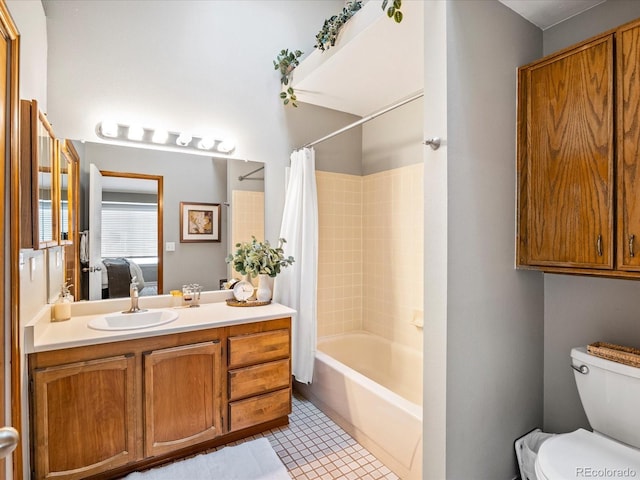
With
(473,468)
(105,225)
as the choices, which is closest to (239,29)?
(105,225)

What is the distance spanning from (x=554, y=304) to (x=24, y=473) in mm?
2735

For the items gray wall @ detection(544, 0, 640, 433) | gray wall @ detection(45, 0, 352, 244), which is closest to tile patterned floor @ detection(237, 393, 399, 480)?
gray wall @ detection(544, 0, 640, 433)

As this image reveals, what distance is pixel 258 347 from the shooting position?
7.38ft

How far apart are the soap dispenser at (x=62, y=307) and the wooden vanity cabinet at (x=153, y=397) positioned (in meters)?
0.43

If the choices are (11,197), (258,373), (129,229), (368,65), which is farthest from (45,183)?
(368,65)

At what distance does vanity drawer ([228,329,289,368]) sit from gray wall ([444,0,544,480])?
1.10 meters

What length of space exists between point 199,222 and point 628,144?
2487 millimetres

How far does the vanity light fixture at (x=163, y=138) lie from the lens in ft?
7.48

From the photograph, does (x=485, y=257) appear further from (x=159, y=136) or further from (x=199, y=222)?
(x=159, y=136)

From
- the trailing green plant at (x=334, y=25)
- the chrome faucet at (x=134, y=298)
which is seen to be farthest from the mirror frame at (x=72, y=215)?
the trailing green plant at (x=334, y=25)

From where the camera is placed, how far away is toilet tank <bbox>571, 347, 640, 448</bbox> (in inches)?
56.1

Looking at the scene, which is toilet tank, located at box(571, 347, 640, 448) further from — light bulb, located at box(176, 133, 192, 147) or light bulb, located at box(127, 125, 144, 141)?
light bulb, located at box(127, 125, 144, 141)

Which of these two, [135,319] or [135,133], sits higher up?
[135,133]

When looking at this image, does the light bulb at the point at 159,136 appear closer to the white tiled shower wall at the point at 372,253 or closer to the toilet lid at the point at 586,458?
the white tiled shower wall at the point at 372,253
